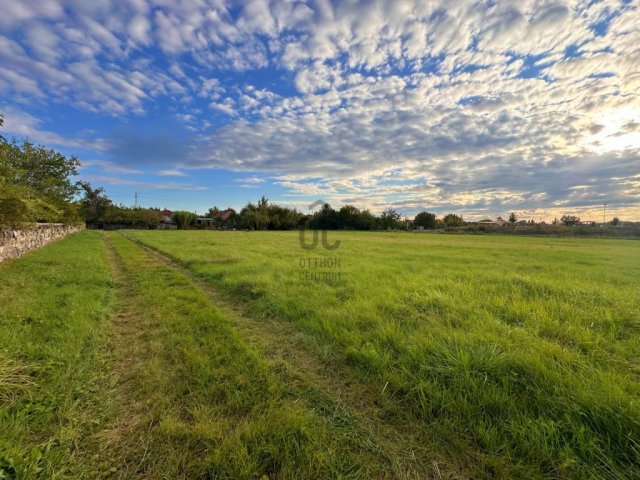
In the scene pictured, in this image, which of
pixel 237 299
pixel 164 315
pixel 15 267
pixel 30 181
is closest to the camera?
pixel 164 315

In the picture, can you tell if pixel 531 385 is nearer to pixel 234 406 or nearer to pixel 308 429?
pixel 308 429

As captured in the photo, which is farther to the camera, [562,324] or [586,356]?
[562,324]

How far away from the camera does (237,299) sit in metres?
6.00

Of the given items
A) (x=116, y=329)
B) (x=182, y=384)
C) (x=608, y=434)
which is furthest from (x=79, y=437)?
(x=608, y=434)

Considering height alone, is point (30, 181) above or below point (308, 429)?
above

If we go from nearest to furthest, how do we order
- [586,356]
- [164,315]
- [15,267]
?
1. [586,356]
2. [164,315]
3. [15,267]

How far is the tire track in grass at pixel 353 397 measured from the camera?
79.5 inches

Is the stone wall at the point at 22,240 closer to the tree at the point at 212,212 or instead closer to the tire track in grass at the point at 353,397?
the tire track in grass at the point at 353,397

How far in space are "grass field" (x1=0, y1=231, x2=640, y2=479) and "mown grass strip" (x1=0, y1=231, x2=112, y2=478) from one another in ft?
0.06

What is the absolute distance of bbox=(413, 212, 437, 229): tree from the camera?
87.7m

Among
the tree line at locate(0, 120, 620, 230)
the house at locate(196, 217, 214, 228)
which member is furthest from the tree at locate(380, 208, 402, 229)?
the house at locate(196, 217, 214, 228)

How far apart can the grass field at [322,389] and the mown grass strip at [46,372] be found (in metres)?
0.02

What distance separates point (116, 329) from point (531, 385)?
567 cm

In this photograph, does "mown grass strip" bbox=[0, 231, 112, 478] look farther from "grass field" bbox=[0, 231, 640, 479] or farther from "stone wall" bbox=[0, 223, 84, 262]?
"stone wall" bbox=[0, 223, 84, 262]
